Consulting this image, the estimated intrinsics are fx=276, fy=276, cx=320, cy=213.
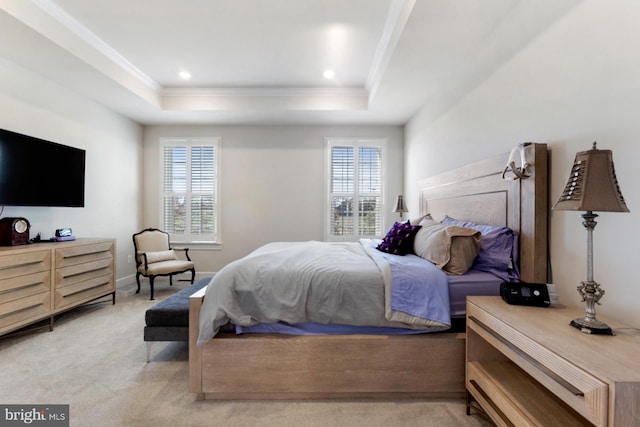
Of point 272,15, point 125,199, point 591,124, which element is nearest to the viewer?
point 591,124

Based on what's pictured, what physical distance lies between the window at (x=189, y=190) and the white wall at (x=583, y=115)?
408cm

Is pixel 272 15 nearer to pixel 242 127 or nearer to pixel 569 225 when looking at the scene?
pixel 242 127

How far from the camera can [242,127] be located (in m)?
4.62

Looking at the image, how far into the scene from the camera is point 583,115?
1.52 meters

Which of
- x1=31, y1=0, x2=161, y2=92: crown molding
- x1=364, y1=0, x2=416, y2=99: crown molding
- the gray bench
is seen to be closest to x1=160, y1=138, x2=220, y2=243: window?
x1=31, y1=0, x2=161, y2=92: crown molding

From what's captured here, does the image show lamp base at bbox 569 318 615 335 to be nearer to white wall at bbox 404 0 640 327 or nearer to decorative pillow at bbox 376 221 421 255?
white wall at bbox 404 0 640 327

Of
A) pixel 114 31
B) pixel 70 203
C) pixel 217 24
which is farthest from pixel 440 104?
pixel 70 203

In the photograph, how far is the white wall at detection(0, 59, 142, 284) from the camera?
9.18 ft

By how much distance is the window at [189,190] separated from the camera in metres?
4.66

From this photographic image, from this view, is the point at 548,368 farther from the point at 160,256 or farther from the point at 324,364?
the point at 160,256

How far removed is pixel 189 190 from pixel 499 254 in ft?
14.7

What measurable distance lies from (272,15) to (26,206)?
308 cm

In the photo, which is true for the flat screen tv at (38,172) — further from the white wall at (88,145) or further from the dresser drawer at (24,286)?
the dresser drawer at (24,286)

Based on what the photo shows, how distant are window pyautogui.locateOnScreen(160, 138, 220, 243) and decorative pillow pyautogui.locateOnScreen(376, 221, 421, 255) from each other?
318 cm
